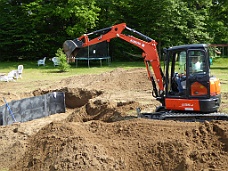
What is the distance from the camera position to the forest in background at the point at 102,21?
28312mm

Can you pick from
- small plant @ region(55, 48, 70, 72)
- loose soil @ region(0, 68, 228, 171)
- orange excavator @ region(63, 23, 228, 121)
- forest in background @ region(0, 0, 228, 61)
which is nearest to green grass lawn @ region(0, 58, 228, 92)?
small plant @ region(55, 48, 70, 72)

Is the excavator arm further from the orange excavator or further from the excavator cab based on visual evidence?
the excavator cab

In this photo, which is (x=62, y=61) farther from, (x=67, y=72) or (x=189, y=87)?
(x=189, y=87)

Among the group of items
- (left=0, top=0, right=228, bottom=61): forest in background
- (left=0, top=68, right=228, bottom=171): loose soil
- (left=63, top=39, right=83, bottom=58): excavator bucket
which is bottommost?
(left=0, top=68, right=228, bottom=171): loose soil

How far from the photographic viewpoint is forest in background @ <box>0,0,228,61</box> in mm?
28312

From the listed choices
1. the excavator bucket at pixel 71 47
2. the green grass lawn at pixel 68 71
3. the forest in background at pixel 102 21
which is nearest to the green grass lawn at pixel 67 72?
the green grass lawn at pixel 68 71

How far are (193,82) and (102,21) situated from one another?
23.6 meters

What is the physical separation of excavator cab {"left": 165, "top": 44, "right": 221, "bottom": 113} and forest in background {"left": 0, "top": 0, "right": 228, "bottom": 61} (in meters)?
18.8

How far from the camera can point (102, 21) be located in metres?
Answer: 31.9

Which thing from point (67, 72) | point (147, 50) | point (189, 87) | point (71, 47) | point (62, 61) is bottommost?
point (189, 87)

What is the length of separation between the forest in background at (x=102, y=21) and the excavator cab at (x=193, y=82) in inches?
740

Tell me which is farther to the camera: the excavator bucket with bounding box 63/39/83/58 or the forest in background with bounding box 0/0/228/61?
the forest in background with bounding box 0/0/228/61

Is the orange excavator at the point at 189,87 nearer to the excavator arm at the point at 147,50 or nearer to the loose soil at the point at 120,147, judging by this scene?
the excavator arm at the point at 147,50

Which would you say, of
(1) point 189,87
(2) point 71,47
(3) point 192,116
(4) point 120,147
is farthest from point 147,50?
(4) point 120,147
